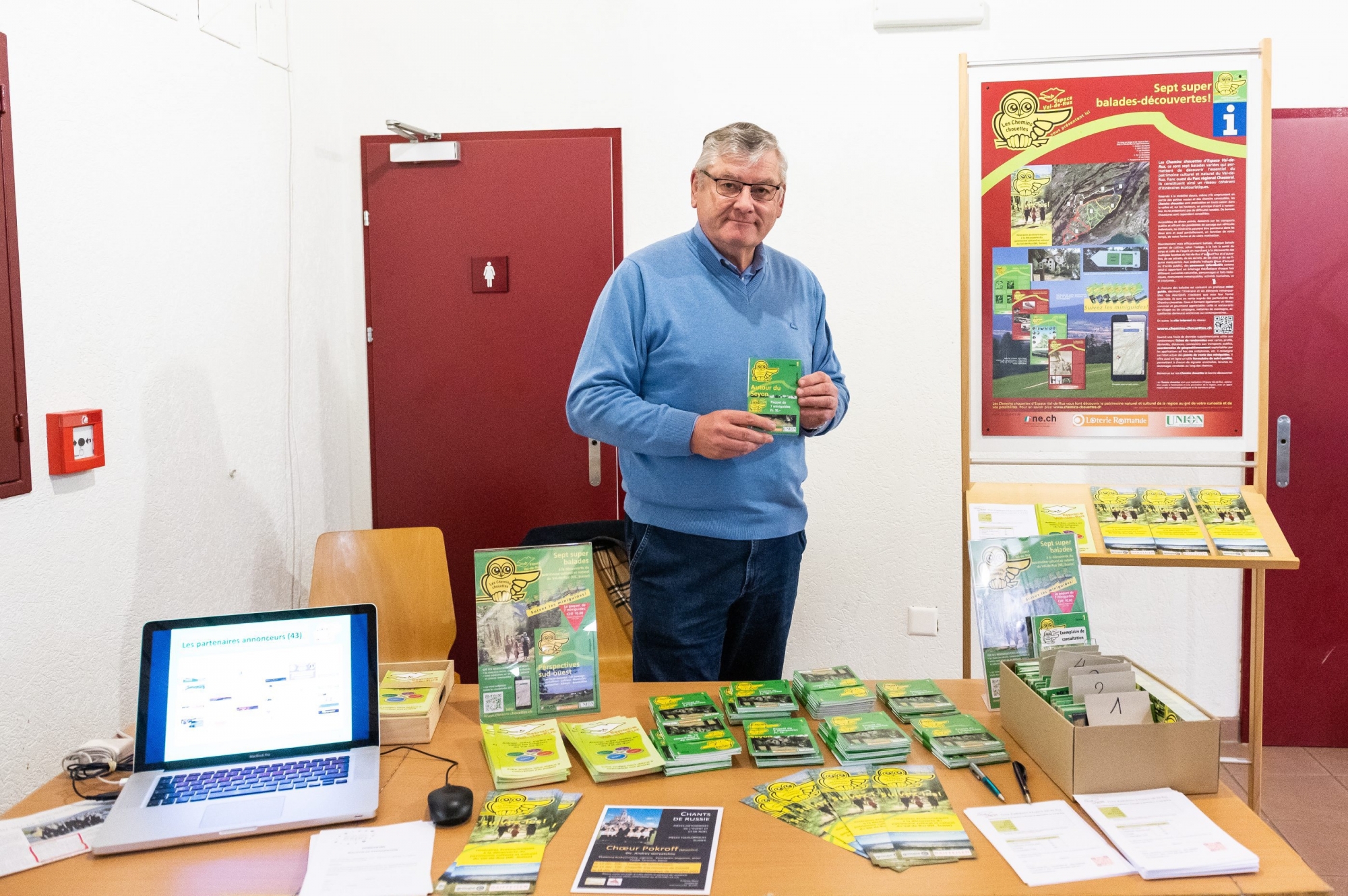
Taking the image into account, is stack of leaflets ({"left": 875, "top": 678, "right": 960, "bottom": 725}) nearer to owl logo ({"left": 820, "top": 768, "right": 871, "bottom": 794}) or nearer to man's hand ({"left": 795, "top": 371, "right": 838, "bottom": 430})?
owl logo ({"left": 820, "top": 768, "right": 871, "bottom": 794})

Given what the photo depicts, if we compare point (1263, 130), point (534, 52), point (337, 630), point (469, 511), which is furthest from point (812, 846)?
point (534, 52)

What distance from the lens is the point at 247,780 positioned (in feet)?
4.57

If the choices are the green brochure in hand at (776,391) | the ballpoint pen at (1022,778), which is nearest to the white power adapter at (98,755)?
the green brochure in hand at (776,391)

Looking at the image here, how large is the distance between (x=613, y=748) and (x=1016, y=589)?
80 centimetres

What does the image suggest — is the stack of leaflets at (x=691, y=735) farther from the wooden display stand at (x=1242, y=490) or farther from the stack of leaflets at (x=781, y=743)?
the wooden display stand at (x=1242, y=490)

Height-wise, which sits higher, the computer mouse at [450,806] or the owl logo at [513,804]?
the computer mouse at [450,806]

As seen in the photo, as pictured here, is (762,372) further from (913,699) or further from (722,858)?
(722,858)

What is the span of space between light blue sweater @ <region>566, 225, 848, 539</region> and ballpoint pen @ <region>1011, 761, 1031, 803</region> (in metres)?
0.77

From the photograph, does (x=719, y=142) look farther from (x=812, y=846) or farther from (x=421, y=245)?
(x=421, y=245)

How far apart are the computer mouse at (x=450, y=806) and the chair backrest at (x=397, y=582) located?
4.52ft

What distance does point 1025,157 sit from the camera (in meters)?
2.49

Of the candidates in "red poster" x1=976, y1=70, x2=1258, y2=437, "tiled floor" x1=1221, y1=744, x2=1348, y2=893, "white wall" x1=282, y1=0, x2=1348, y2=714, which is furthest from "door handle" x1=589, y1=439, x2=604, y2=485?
"tiled floor" x1=1221, y1=744, x2=1348, y2=893

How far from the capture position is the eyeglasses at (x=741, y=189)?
2.04 meters

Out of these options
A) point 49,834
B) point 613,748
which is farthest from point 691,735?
point 49,834
